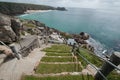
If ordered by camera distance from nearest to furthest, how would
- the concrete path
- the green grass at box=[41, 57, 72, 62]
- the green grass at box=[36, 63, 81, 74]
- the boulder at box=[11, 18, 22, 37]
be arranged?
the concrete path < the green grass at box=[36, 63, 81, 74] < the green grass at box=[41, 57, 72, 62] < the boulder at box=[11, 18, 22, 37]

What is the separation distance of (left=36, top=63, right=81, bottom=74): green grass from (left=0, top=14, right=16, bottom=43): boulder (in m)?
8.98

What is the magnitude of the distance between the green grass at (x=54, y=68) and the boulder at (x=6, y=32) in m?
8.98

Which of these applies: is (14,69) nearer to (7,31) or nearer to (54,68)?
(54,68)

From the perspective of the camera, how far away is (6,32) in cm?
2214

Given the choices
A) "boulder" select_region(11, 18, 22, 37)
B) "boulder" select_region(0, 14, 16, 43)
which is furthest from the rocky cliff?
"boulder" select_region(11, 18, 22, 37)

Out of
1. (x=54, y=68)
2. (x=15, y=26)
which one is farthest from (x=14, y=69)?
(x=15, y=26)

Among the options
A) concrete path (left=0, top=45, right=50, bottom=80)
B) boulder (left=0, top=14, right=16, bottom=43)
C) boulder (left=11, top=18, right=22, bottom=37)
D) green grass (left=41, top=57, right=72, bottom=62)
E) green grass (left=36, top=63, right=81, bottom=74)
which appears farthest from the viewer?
boulder (left=11, top=18, right=22, bottom=37)

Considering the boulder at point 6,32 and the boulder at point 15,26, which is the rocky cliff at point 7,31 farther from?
the boulder at point 15,26

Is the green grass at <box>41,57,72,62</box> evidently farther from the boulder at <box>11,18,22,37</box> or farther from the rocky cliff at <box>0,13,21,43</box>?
the boulder at <box>11,18,22,37</box>

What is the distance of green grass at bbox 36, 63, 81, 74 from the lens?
1372cm

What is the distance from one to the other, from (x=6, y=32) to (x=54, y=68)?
1032 cm

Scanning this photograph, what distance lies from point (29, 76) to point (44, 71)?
1.58m

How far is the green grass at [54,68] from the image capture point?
13.7 m

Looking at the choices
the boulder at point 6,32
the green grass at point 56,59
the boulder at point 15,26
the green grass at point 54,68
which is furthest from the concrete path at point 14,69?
the boulder at point 15,26
